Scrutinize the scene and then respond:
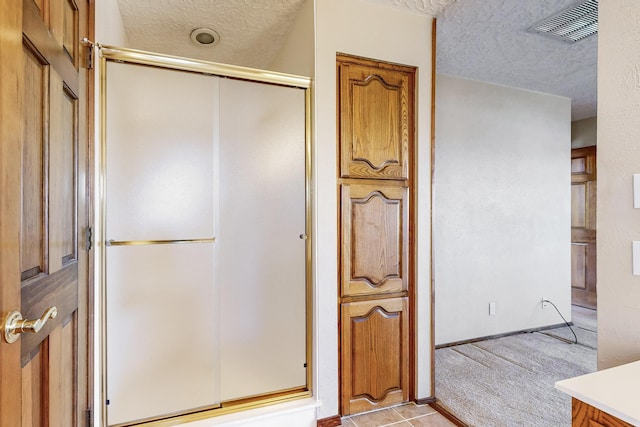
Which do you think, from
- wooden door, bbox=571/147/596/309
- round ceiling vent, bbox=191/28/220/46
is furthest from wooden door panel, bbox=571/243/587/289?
round ceiling vent, bbox=191/28/220/46

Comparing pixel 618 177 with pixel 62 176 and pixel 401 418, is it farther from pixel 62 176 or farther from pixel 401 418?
pixel 62 176

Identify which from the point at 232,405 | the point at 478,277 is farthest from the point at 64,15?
the point at 478,277

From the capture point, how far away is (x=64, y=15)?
4.00ft

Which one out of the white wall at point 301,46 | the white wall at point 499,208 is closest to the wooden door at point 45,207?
the white wall at point 301,46

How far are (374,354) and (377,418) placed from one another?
36cm

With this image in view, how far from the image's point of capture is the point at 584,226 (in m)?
4.51

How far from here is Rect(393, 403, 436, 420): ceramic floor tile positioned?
6.72ft

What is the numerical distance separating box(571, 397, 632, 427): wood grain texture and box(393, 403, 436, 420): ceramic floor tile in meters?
1.40

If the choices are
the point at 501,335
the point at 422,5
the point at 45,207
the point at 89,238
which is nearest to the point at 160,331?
the point at 89,238

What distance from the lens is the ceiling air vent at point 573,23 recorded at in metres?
2.12

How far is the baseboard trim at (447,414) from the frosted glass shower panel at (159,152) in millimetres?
1767

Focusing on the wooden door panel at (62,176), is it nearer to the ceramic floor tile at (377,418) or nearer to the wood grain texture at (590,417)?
the wood grain texture at (590,417)

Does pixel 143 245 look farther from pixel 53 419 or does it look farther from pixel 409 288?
pixel 409 288

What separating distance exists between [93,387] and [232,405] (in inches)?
27.1
